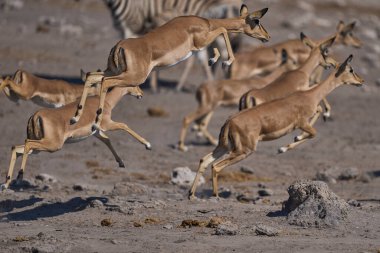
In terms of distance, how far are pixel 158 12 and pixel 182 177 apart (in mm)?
8007

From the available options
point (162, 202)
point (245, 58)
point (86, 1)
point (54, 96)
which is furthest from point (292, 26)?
point (162, 202)

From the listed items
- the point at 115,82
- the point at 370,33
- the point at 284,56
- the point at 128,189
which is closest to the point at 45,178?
the point at 128,189

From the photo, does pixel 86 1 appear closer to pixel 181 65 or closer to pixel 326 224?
pixel 181 65

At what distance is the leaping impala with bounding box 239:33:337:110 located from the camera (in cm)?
1412

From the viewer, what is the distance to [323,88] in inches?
530

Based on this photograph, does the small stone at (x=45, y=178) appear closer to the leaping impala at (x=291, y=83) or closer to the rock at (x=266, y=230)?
the leaping impala at (x=291, y=83)

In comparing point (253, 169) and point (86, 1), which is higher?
point (86, 1)

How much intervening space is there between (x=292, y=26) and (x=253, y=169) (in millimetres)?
15955

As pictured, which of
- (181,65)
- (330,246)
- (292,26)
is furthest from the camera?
(292,26)

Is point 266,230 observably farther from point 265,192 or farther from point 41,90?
point 41,90

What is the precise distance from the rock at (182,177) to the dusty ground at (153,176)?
5.7 inches

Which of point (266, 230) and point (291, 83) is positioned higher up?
point (291, 83)

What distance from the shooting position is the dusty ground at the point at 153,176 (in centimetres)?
966

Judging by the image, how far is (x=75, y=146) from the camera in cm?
1595
